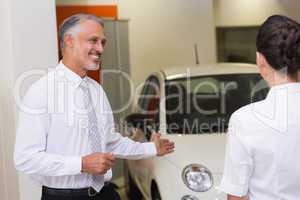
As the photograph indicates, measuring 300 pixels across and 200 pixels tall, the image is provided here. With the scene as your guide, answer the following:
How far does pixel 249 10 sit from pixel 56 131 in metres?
6.59

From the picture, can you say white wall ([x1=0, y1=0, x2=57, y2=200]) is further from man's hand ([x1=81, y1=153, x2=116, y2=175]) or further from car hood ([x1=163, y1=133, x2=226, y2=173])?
man's hand ([x1=81, y1=153, x2=116, y2=175])

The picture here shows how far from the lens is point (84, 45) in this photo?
2.23 metres

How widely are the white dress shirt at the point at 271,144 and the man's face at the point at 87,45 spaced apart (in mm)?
896

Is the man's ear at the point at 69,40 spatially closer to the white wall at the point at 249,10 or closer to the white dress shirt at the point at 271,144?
the white dress shirt at the point at 271,144

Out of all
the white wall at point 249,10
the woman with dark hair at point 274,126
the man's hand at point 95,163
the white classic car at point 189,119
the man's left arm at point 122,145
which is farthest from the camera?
the white wall at point 249,10

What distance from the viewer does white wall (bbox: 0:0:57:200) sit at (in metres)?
3.31

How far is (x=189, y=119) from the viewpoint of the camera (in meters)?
3.93

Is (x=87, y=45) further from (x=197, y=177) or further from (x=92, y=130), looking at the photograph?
(x=197, y=177)

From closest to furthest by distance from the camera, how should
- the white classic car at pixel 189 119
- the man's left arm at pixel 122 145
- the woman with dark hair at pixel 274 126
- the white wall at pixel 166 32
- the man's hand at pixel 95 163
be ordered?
the woman with dark hair at pixel 274 126 < the man's hand at pixel 95 163 < the man's left arm at pixel 122 145 < the white classic car at pixel 189 119 < the white wall at pixel 166 32

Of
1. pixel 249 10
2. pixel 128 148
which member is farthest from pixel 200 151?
pixel 249 10

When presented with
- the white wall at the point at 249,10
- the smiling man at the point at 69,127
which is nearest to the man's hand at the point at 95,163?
the smiling man at the point at 69,127

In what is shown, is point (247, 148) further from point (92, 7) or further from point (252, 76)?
point (92, 7)

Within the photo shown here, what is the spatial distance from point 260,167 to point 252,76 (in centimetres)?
275

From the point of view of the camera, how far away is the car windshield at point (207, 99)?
3902 mm
